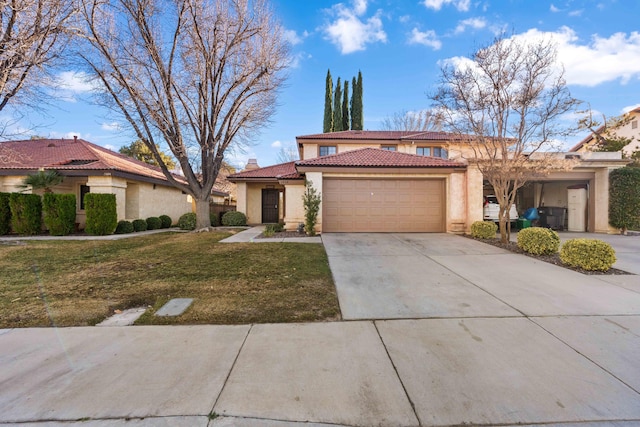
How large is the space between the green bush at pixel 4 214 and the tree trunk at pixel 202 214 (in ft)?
25.4

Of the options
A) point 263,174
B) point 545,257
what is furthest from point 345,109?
point 545,257

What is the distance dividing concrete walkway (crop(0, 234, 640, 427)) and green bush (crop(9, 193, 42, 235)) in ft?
40.2

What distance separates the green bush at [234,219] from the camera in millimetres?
15773

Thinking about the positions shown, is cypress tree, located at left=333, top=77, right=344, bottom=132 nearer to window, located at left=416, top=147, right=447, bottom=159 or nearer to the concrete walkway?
window, located at left=416, top=147, right=447, bottom=159

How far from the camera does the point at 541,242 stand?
7371 mm

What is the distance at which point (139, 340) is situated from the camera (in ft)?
10.3

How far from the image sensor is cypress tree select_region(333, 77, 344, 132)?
26247 mm

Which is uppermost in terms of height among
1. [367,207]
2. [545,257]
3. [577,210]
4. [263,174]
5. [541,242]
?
[263,174]

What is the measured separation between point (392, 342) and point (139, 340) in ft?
9.53

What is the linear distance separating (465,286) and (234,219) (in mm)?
13253

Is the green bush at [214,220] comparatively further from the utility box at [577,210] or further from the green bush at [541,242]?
the utility box at [577,210]

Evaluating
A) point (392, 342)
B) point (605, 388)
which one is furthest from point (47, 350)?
point (605, 388)

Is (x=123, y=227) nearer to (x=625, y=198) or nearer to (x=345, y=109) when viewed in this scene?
(x=345, y=109)

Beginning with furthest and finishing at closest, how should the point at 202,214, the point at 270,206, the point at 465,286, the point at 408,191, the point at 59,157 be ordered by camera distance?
the point at 270,206, the point at 59,157, the point at 202,214, the point at 408,191, the point at 465,286
